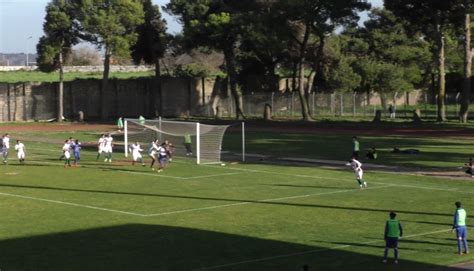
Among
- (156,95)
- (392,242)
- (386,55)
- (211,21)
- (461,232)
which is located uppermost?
(211,21)

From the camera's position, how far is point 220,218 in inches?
1150

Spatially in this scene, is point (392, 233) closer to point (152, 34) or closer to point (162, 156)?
point (162, 156)

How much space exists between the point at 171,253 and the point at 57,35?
65100 millimetres

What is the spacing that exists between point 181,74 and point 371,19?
24275mm

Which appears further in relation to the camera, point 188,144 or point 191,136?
point 191,136

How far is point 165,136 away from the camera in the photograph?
55812mm

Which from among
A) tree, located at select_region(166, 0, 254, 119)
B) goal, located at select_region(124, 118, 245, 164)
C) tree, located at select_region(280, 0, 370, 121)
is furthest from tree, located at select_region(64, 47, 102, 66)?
goal, located at select_region(124, 118, 245, 164)

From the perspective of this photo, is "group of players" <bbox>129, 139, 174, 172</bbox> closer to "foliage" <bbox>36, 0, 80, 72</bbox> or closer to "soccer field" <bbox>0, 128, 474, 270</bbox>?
"soccer field" <bbox>0, 128, 474, 270</bbox>

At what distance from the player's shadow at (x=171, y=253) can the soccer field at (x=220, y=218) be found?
0.03m

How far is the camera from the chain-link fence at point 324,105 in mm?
91375

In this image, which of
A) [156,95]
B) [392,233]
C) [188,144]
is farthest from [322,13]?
[392,233]

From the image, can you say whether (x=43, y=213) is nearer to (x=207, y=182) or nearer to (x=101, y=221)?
(x=101, y=221)

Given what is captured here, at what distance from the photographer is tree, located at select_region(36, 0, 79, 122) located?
275 feet

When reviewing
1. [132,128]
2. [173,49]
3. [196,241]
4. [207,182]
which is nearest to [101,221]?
[196,241]
